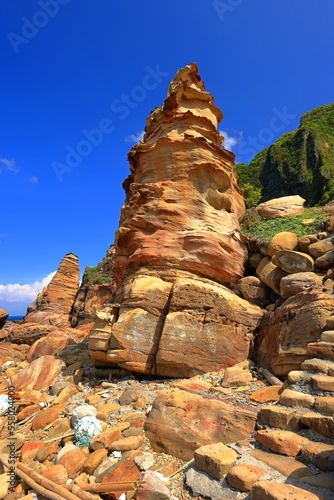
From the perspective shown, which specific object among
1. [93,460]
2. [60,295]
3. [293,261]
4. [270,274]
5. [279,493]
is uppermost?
[293,261]

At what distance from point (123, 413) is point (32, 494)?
216 cm

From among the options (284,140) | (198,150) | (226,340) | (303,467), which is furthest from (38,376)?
(284,140)

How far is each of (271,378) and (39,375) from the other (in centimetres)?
716

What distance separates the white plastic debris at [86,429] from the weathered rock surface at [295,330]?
13.0 feet

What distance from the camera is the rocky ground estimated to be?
2.92 m

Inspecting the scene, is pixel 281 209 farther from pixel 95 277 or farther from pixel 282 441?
pixel 95 277

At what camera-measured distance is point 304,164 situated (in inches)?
1599

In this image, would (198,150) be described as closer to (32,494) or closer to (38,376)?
(38,376)

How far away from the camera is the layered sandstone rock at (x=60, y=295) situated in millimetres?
30781

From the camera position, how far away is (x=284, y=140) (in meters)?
49.1

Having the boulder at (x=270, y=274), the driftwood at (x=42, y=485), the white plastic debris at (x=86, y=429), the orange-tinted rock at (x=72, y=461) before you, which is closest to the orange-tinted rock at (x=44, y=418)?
the white plastic debris at (x=86, y=429)

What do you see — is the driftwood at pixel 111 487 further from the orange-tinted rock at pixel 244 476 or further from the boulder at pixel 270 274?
the boulder at pixel 270 274

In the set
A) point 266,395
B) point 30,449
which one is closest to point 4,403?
point 30,449

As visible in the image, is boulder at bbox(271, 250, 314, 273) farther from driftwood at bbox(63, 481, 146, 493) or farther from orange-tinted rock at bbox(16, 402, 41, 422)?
orange-tinted rock at bbox(16, 402, 41, 422)
